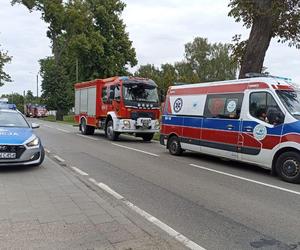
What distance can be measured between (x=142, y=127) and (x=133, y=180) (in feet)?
33.8

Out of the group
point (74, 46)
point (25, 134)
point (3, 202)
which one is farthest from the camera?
point (74, 46)

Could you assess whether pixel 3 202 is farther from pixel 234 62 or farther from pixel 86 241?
pixel 234 62

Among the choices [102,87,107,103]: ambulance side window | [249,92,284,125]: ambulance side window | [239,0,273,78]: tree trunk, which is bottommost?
[249,92,284,125]: ambulance side window

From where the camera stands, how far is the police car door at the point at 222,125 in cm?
1123

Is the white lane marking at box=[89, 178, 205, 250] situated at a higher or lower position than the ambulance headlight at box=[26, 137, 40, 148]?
lower

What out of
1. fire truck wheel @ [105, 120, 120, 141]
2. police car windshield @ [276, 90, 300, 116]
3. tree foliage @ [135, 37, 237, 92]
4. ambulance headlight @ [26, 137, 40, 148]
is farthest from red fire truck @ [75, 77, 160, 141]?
tree foliage @ [135, 37, 237, 92]

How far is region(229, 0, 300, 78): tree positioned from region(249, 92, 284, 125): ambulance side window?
695cm

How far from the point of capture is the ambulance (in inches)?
384

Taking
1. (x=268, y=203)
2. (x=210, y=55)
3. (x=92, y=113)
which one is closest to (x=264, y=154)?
(x=268, y=203)

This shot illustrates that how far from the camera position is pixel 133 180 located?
9.15m

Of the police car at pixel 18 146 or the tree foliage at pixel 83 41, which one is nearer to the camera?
the police car at pixel 18 146

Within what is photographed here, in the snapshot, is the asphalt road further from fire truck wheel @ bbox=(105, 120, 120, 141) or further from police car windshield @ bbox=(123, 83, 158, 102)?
police car windshield @ bbox=(123, 83, 158, 102)

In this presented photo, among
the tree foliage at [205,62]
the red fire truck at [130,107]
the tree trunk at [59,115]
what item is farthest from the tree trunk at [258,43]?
the tree foliage at [205,62]

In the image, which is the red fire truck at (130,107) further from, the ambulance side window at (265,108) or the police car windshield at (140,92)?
the ambulance side window at (265,108)
